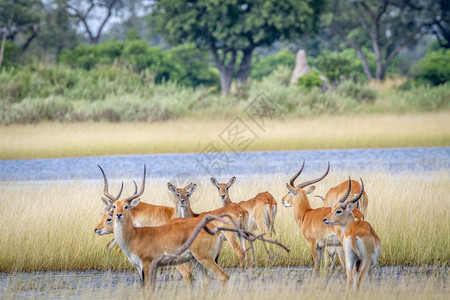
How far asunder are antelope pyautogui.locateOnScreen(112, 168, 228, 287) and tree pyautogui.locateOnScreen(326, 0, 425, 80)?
115 feet

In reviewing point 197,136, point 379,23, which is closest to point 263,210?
point 197,136

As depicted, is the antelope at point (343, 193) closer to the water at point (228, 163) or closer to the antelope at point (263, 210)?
the antelope at point (263, 210)

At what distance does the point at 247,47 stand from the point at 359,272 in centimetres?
3015

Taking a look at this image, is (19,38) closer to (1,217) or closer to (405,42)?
(405,42)

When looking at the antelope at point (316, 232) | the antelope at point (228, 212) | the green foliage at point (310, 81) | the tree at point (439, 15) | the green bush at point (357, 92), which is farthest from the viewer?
the tree at point (439, 15)

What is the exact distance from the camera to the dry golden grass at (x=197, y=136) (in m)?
20.2

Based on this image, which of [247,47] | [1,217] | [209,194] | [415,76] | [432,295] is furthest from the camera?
[247,47]

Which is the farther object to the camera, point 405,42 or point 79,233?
point 405,42

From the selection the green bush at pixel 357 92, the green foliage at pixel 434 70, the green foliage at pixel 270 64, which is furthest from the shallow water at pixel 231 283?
the green foliage at pixel 270 64

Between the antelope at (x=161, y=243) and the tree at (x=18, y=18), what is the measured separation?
110ft

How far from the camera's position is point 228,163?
60.7 ft

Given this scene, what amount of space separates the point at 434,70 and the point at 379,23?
9.96 m

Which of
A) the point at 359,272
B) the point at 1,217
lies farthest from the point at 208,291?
the point at 1,217

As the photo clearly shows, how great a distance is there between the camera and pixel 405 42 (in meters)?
41.4
